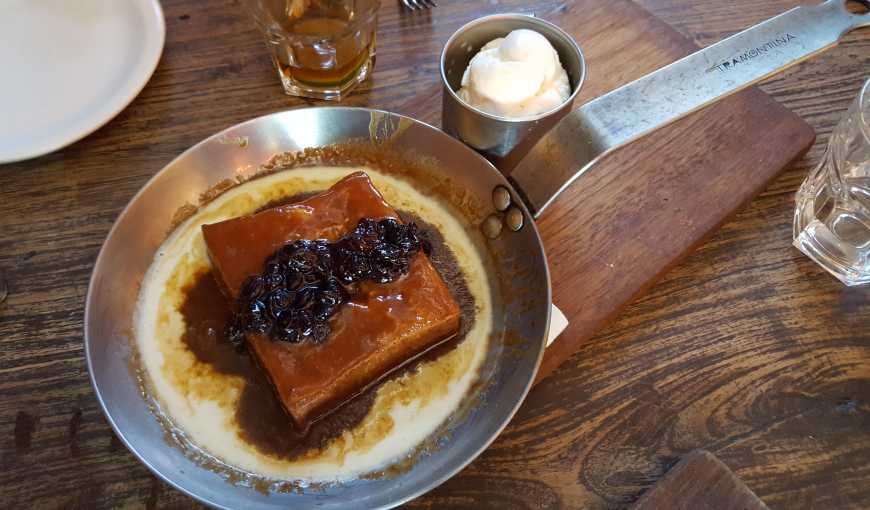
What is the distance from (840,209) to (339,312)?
1065 mm

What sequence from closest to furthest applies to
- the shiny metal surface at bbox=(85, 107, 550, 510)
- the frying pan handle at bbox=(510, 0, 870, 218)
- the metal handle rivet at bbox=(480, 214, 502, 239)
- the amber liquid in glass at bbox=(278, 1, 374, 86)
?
the shiny metal surface at bbox=(85, 107, 550, 510), the frying pan handle at bbox=(510, 0, 870, 218), the metal handle rivet at bbox=(480, 214, 502, 239), the amber liquid in glass at bbox=(278, 1, 374, 86)

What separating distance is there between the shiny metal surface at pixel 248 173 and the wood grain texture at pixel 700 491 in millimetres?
278

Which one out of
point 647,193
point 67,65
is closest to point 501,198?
point 647,193

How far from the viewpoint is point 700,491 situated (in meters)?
1.01

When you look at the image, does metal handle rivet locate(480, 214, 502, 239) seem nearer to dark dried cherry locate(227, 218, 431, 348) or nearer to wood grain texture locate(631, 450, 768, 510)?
dark dried cherry locate(227, 218, 431, 348)

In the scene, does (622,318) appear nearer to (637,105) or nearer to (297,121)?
(637,105)

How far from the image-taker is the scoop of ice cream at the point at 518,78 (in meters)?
1.22

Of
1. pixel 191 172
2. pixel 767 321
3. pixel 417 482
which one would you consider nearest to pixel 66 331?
pixel 191 172

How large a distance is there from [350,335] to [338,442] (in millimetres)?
188

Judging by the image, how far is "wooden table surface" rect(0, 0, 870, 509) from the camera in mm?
1064

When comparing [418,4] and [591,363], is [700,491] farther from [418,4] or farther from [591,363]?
[418,4]

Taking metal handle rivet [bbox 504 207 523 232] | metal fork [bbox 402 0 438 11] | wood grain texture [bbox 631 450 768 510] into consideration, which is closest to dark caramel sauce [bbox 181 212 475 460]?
metal handle rivet [bbox 504 207 523 232]

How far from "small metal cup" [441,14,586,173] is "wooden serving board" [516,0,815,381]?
0.18m

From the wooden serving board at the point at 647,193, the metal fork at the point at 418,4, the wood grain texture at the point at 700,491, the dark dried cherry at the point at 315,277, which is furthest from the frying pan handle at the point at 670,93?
the metal fork at the point at 418,4
